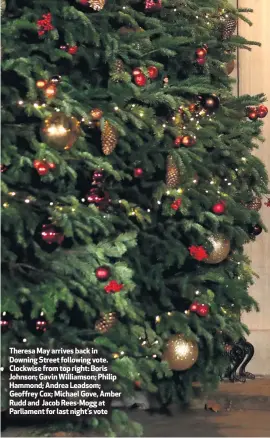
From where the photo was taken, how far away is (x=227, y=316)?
24.8ft

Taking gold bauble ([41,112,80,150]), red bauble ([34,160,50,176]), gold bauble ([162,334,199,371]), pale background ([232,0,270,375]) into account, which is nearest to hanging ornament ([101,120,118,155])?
gold bauble ([41,112,80,150])

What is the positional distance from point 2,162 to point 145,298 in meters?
1.83

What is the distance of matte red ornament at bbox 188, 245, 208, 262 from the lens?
285 inches

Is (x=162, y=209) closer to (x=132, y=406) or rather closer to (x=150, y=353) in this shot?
(x=150, y=353)

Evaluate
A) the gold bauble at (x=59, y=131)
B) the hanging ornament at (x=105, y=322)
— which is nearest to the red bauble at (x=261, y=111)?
the gold bauble at (x=59, y=131)

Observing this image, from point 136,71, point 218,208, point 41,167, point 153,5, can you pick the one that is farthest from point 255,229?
point 41,167

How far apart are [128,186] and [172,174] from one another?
0.42 m

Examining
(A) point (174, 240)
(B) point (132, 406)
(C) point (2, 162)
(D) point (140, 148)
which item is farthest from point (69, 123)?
(B) point (132, 406)

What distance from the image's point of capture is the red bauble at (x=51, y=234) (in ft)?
20.7

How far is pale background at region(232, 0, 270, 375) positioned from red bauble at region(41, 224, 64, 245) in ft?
11.6

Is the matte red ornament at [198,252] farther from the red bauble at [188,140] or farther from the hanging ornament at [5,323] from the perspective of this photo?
the hanging ornament at [5,323]

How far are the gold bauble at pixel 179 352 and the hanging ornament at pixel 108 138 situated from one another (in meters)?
1.49

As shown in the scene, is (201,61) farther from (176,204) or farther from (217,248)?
(217,248)

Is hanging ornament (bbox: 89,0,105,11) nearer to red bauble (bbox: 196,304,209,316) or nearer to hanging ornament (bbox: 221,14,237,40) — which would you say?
hanging ornament (bbox: 221,14,237,40)
